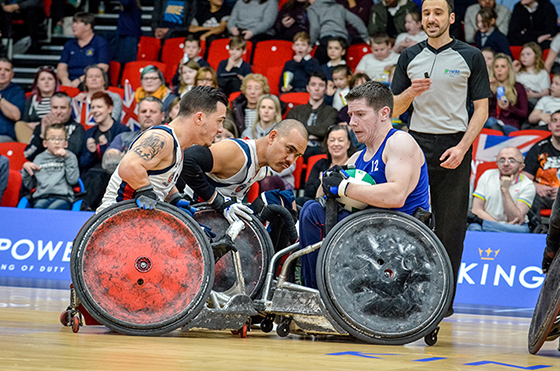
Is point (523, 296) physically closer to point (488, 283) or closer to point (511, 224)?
point (488, 283)

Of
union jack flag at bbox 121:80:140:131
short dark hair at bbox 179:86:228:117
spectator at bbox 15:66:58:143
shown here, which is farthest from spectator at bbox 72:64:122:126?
short dark hair at bbox 179:86:228:117

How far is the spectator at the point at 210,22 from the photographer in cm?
1256

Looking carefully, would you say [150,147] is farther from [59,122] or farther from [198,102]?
[59,122]

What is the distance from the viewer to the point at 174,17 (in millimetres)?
13141

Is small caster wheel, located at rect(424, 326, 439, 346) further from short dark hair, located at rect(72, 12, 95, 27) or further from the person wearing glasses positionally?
short dark hair, located at rect(72, 12, 95, 27)

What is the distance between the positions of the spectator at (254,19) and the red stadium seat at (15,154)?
3698 mm

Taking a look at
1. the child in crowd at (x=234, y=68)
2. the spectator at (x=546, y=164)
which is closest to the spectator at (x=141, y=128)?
the child in crowd at (x=234, y=68)

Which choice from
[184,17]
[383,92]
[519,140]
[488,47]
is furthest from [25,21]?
[383,92]

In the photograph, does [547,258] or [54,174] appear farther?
[54,174]

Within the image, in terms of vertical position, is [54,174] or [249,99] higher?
[249,99]

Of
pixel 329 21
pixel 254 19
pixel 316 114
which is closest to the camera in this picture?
pixel 316 114

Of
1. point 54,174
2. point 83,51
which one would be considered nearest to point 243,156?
point 54,174

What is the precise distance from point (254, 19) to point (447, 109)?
7469mm

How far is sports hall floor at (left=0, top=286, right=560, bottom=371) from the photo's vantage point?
3.18 meters
